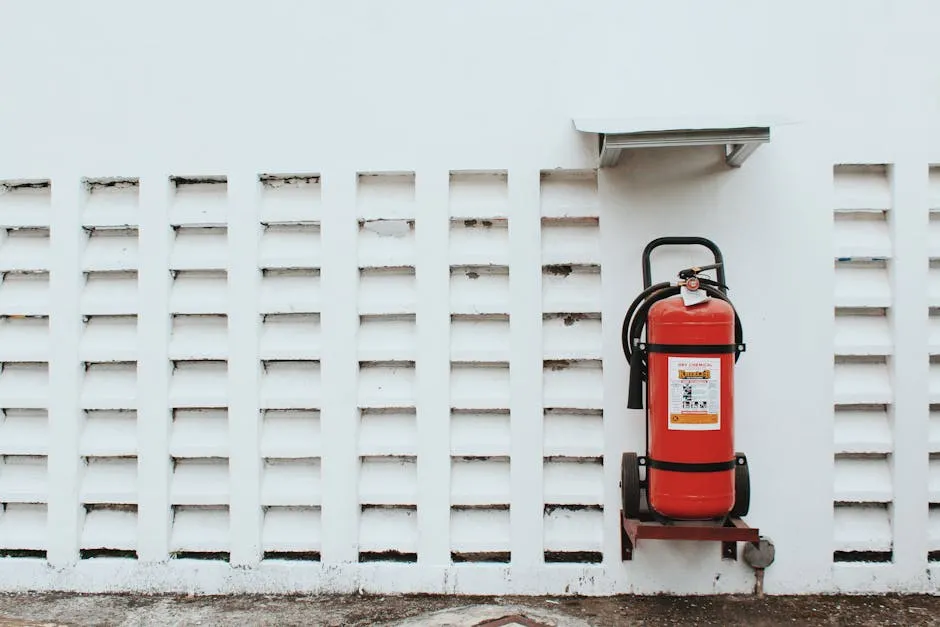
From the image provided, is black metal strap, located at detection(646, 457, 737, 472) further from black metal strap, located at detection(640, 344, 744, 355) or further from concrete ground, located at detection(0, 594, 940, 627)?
concrete ground, located at detection(0, 594, 940, 627)

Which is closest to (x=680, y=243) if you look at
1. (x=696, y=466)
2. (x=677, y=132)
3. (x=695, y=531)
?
(x=677, y=132)

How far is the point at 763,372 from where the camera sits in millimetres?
3250

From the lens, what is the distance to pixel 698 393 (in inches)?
110

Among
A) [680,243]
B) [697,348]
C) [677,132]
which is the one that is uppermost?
[677,132]

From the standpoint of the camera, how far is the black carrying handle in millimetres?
3043

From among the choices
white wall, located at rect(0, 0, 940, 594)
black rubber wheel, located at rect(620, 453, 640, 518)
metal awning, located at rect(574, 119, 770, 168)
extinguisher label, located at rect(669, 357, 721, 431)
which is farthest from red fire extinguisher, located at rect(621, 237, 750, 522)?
metal awning, located at rect(574, 119, 770, 168)

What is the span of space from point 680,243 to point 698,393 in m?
0.81

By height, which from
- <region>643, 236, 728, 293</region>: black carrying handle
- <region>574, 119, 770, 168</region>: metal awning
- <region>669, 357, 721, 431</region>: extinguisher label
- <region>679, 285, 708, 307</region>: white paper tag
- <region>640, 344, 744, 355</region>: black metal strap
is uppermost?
<region>574, 119, 770, 168</region>: metal awning

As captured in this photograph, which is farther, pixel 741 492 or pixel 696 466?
pixel 741 492

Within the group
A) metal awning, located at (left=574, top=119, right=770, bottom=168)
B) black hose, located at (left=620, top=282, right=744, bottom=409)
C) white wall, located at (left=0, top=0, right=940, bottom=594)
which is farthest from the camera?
white wall, located at (left=0, top=0, right=940, bottom=594)

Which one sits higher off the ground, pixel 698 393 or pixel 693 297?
pixel 693 297

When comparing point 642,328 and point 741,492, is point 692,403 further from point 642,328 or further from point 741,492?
point 741,492

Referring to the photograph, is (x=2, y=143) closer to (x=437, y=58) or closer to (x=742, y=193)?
(x=437, y=58)

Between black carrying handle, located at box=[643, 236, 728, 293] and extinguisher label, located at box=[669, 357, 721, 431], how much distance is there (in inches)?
18.1
